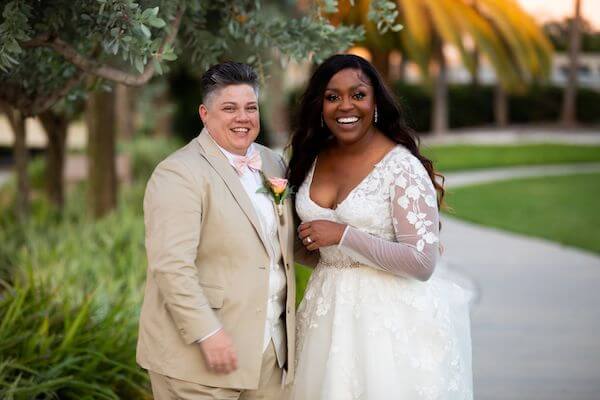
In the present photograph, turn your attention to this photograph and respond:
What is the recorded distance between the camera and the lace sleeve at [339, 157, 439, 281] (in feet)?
11.2

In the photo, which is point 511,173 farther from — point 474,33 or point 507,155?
point 474,33

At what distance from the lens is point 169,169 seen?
10.3 feet

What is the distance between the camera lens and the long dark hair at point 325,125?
11.9 feet

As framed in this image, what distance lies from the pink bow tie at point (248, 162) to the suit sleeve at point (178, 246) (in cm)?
23

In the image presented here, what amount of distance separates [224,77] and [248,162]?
0.35 m

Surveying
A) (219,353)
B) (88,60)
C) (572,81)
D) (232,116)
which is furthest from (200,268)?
(572,81)

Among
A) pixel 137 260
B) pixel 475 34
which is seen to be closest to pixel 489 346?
pixel 137 260

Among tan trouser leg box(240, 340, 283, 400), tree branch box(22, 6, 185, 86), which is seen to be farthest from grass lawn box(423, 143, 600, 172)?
tan trouser leg box(240, 340, 283, 400)

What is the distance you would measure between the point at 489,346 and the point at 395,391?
3.27 metres

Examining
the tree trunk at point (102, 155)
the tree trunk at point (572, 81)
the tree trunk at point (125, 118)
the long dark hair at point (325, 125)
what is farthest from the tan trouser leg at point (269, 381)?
the tree trunk at point (572, 81)

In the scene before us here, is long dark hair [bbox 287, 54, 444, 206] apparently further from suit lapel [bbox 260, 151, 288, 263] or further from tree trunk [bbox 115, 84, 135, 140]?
tree trunk [bbox 115, 84, 135, 140]

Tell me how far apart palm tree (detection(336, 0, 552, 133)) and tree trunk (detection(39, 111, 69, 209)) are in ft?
18.9

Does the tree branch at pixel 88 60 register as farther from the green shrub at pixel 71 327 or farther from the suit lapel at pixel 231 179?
the green shrub at pixel 71 327

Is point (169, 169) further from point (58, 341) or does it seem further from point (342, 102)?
point (58, 341)
